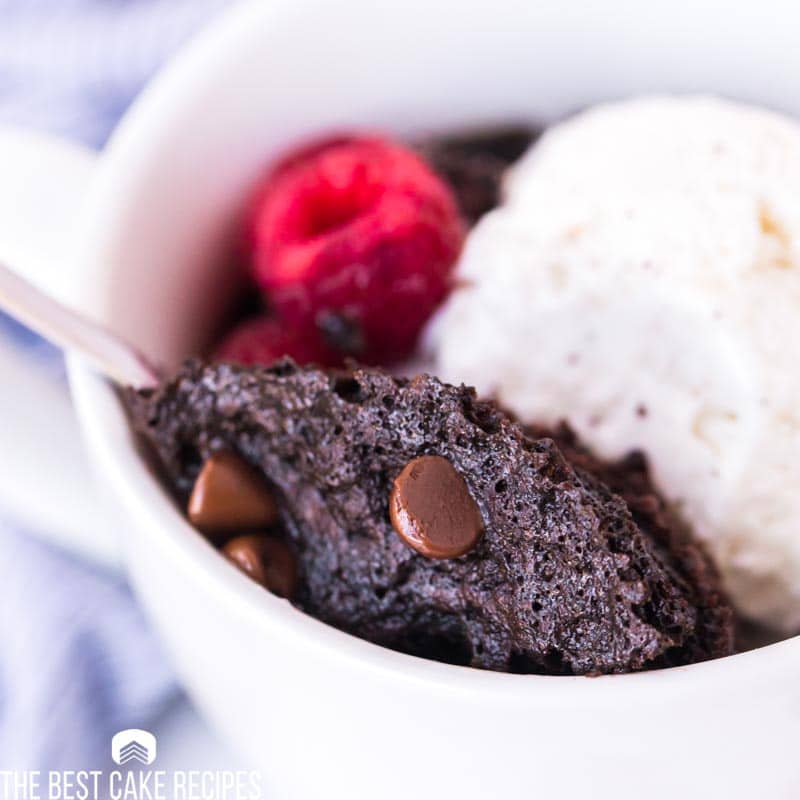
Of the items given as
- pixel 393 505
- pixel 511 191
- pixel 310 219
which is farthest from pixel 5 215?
pixel 393 505

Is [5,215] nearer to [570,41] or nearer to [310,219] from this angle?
[310,219]

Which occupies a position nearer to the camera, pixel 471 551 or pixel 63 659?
pixel 471 551

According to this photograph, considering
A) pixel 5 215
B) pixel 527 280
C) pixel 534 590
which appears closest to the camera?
pixel 534 590

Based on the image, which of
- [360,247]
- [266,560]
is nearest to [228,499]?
[266,560]

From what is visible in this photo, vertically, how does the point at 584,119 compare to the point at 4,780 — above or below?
above
